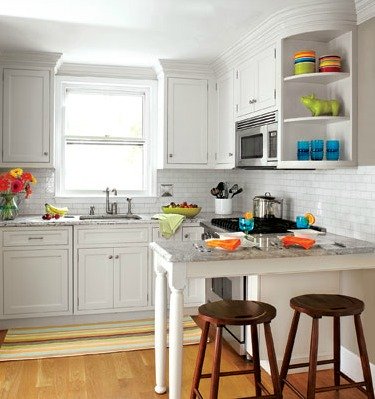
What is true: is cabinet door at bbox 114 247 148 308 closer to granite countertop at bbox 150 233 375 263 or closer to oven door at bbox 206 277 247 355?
oven door at bbox 206 277 247 355

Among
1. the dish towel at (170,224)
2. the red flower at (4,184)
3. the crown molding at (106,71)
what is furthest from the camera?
the crown molding at (106,71)

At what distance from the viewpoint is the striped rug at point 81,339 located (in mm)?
3754

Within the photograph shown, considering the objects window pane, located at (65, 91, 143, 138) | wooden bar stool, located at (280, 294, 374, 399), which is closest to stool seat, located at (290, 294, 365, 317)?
wooden bar stool, located at (280, 294, 374, 399)

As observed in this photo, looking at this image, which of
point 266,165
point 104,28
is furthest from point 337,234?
point 104,28

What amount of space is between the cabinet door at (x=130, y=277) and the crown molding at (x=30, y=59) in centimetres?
179

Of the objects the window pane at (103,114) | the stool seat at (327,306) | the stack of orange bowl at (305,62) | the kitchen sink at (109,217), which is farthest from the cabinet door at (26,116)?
the stool seat at (327,306)

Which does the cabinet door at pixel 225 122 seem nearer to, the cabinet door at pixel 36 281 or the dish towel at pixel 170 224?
the dish towel at pixel 170 224

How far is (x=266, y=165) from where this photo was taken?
386 centimetres

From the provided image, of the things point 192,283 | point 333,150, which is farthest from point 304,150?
point 192,283

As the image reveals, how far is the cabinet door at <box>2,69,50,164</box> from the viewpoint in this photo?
453 cm

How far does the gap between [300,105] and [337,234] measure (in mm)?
950

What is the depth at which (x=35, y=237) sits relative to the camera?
4.29 m

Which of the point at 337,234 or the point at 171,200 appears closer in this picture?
the point at 337,234

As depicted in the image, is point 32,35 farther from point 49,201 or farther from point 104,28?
point 49,201
